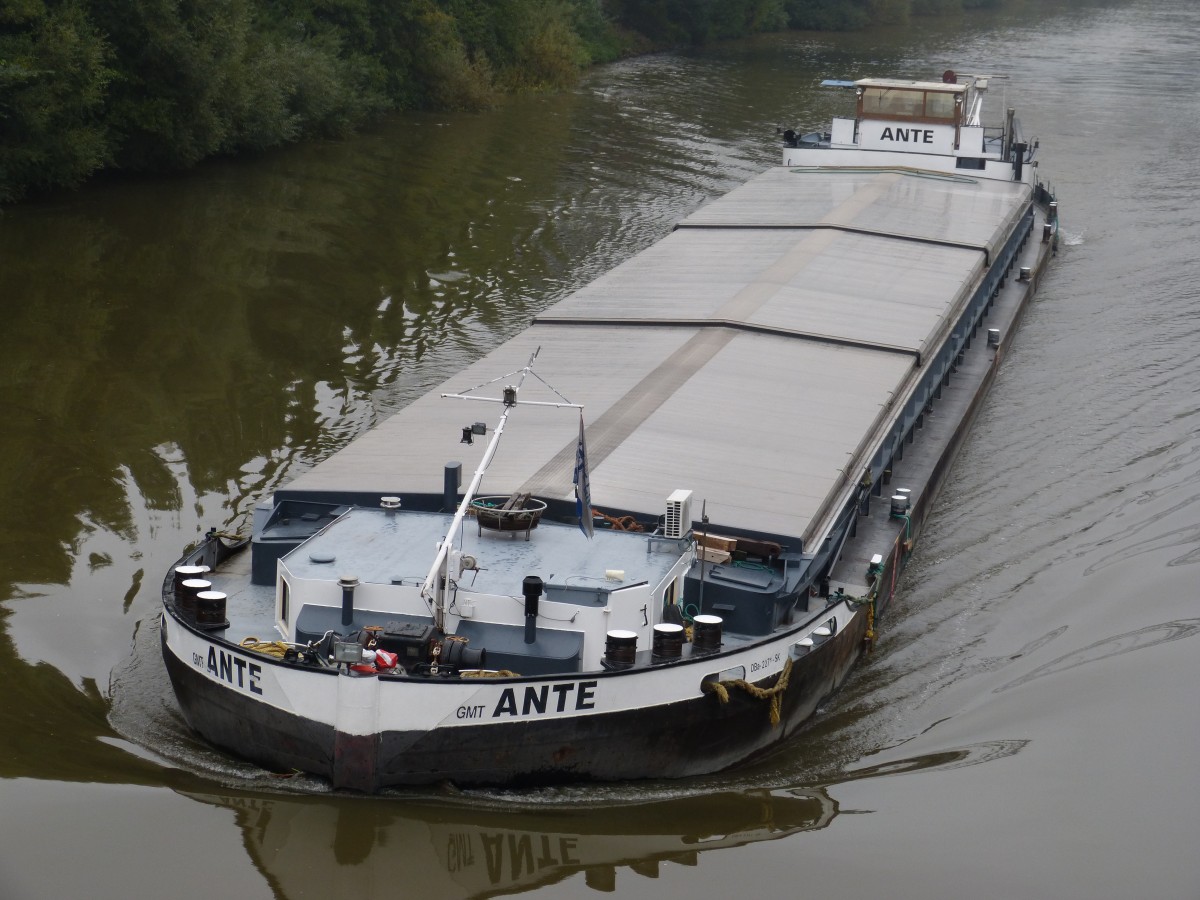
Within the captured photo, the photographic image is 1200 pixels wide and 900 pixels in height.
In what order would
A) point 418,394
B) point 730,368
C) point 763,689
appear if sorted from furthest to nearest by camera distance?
point 418,394 < point 730,368 < point 763,689

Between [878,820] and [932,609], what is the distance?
4.79 m

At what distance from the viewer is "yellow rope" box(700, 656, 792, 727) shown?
1227 cm

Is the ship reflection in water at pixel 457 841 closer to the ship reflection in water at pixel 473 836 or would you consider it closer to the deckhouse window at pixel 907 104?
the ship reflection in water at pixel 473 836

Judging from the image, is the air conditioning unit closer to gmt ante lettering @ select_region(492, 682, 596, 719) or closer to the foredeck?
the foredeck

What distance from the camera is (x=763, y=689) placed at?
12695 millimetres

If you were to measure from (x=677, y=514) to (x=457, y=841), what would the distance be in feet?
11.4

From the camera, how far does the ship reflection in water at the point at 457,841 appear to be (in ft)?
37.8

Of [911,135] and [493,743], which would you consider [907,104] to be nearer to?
[911,135]

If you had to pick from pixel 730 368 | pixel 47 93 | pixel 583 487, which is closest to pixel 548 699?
pixel 583 487

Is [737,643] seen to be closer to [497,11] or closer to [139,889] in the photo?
[139,889]

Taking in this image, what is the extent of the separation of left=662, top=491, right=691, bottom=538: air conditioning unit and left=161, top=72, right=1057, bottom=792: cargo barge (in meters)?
0.02

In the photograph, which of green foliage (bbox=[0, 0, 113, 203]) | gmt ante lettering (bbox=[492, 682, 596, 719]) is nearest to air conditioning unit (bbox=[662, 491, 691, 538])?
gmt ante lettering (bbox=[492, 682, 596, 719])

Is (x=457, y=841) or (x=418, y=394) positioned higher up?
(x=418, y=394)

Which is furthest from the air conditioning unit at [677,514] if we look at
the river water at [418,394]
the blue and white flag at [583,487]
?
the river water at [418,394]
